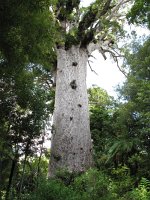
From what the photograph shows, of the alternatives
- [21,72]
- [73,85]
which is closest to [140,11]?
[21,72]

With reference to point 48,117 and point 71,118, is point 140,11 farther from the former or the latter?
point 71,118

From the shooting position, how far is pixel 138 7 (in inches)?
226

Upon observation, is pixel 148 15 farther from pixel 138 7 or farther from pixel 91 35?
pixel 91 35

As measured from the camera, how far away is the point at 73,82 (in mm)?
9734

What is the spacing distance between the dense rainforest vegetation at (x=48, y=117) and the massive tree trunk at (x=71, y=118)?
13.7 inches

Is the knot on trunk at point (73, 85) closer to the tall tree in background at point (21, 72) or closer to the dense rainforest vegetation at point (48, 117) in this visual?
the dense rainforest vegetation at point (48, 117)

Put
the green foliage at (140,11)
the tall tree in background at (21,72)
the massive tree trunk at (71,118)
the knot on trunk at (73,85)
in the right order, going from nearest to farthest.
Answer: the tall tree in background at (21,72) < the green foliage at (140,11) < the massive tree trunk at (71,118) < the knot on trunk at (73,85)

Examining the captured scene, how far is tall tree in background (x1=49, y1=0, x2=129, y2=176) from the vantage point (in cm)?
848

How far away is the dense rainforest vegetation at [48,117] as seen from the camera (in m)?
5.32

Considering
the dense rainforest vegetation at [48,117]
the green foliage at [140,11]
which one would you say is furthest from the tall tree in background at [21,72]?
the green foliage at [140,11]

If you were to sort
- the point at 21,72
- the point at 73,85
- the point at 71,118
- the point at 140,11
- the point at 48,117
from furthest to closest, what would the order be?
the point at 73,85 < the point at 71,118 < the point at 48,117 < the point at 21,72 < the point at 140,11

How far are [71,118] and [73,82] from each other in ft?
3.96

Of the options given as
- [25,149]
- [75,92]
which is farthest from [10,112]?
[75,92]

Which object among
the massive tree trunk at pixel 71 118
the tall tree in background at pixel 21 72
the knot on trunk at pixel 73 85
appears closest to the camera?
the tall tree in background at pixel 21 72
